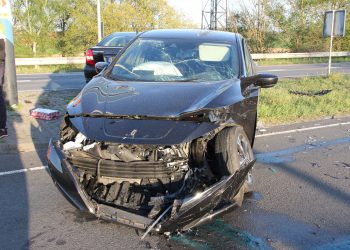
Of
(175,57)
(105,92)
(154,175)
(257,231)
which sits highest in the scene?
(175,57)

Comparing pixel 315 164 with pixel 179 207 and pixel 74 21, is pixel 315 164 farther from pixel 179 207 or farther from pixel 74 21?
pixel 74 21

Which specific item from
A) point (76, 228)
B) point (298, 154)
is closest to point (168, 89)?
point (76, 228)

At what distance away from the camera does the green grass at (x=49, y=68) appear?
2194 cm

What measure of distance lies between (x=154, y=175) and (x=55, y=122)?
16.8ft

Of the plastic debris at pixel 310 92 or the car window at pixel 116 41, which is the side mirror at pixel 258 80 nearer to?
the car window at pixel 116 41

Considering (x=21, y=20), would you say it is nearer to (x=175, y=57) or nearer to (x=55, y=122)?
(x=55, y=122)

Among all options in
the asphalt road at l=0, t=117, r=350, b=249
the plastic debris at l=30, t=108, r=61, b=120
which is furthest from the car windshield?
the plastic debris at l=30, t=108, r=61, b=120

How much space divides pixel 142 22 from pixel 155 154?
113 ft

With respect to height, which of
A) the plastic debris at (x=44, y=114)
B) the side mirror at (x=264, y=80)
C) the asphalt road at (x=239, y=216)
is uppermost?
the side mirror at (x=264, y=80)

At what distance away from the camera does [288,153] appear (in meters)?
6.52

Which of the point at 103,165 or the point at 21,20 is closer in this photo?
the point at 103,165

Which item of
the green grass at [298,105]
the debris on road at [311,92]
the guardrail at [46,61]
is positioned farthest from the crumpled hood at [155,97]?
the guardrail at [46,61]

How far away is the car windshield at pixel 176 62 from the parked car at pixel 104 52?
12.8 feet

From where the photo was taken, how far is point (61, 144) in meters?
3.84
